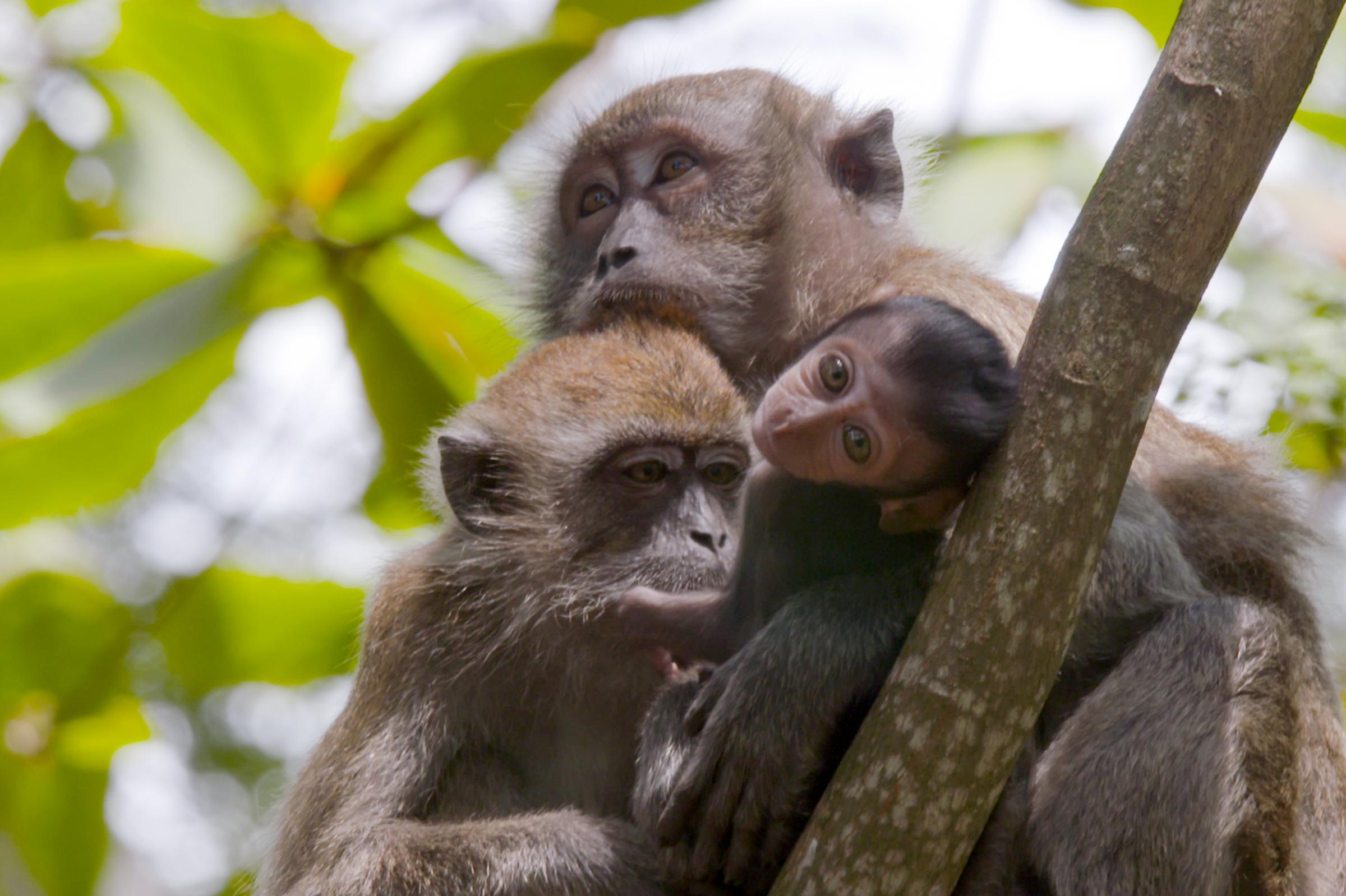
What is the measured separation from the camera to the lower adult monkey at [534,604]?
482 cm

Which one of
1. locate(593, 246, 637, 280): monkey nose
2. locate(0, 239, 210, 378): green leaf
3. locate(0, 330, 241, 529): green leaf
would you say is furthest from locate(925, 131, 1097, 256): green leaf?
locate(0, 239, 210, 378): green leaf

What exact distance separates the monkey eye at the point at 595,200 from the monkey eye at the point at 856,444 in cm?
267

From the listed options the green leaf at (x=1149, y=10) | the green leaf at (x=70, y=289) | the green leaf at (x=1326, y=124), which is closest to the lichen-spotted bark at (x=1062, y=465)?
the green leaf at (x=1326, y=124)

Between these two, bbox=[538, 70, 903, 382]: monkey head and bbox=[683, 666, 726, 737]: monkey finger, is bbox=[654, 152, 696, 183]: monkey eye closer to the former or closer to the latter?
bbox=[538, 70, 903, 382]: monkey head

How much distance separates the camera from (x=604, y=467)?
509cm

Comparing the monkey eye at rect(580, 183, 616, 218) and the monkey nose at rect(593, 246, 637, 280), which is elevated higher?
the monkey nose at rect(593, 246, 637, 280)

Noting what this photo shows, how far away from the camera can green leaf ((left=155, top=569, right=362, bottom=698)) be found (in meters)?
8.25

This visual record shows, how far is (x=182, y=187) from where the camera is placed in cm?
761

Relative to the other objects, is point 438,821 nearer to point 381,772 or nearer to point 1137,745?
point 381,772

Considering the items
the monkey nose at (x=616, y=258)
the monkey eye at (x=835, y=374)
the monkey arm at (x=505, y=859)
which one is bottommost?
the monkey arm at (x=505, y=859)

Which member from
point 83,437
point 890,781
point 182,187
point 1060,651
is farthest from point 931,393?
point 182,187

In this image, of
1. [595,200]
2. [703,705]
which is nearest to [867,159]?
[595,200]

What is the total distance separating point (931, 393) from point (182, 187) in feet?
16.7

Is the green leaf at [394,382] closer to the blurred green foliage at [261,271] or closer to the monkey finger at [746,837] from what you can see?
the blurred green foliage at [261,271]
